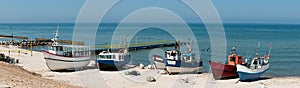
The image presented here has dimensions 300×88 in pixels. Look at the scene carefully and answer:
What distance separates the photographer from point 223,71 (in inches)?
1165

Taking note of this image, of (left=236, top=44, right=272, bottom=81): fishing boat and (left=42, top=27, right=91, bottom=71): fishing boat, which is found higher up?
(left=42, top=27, right=91, bottom=71): fishing boat

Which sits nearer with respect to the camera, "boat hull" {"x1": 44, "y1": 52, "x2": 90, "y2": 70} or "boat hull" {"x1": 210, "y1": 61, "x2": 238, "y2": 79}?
"boat hull" {"x1": 210, "y1": 61, "x2": 238, "y2": 79}

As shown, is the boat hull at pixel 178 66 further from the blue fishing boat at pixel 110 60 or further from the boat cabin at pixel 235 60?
the blue fishing boat at pixel 110 60

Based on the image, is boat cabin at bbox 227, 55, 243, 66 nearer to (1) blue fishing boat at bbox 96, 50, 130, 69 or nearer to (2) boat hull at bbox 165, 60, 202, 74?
(2) boat hull at bbox 165, 60, 202, 74

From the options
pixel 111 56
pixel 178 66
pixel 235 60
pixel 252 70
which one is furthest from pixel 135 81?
pixel 252 70

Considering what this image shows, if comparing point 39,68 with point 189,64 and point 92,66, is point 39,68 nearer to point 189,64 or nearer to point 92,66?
point 92,66

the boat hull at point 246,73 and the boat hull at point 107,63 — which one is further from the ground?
the boat hull at point 107,63

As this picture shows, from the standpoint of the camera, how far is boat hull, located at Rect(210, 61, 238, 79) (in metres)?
29.6

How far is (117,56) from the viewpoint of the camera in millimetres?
34188

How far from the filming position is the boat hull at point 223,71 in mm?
29594

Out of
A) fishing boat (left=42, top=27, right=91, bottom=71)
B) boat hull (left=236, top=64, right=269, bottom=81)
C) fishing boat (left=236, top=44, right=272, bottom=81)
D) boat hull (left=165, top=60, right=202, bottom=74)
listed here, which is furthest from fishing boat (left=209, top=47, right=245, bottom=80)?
fishing boat (left=42, top=27, right=91, bottom=71)

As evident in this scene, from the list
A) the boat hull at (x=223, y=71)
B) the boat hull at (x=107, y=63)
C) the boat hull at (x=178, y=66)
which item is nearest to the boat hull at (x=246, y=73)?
the boat hull at (x=223, y=71)

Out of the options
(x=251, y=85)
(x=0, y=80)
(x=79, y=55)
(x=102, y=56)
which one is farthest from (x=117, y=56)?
(x=0, y=80)

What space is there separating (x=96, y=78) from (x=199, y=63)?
10137 mm
